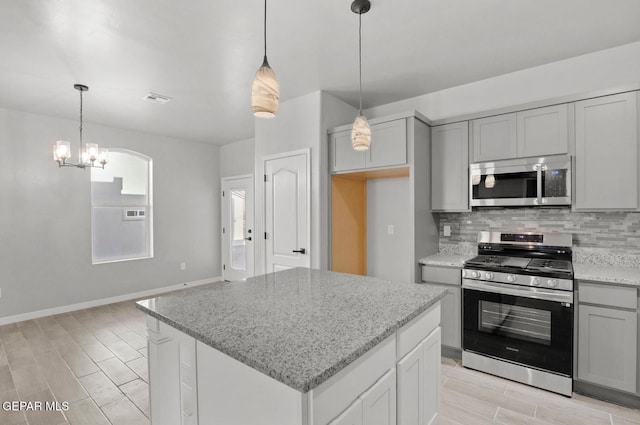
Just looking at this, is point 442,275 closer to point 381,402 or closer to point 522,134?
point 522,134

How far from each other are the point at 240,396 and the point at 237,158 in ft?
17.4

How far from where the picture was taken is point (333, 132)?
3.54 metres

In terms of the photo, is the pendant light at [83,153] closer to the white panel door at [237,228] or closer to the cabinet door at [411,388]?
the white panel door at [237,228]

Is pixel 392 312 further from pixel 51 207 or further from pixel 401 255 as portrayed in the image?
pixel 51 207

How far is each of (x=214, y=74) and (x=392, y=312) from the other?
9.12ft

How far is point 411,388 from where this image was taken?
1569 millimetres

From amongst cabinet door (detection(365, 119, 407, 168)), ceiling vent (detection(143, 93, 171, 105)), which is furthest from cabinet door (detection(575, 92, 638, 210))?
ceiling vent (detection(143, 93, 171, 105))

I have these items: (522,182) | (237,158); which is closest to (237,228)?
(237,158)

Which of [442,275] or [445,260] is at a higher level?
[445,260]

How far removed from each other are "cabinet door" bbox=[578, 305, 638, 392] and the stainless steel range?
10cm

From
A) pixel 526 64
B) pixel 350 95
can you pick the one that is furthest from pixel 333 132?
pixel 526 64

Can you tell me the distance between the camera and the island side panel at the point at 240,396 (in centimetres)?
99

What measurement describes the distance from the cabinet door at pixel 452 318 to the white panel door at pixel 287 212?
1.45m

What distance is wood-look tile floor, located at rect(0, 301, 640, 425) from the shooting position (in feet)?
7.15
